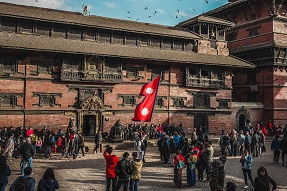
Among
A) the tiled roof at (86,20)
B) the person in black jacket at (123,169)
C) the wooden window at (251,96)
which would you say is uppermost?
the tiled roof at (86,20)

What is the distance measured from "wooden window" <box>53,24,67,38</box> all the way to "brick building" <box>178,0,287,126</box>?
1558 cm

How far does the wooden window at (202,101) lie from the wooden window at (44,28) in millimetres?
16039

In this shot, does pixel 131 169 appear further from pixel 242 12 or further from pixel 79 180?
pixel 242 12

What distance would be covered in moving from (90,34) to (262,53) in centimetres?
2067

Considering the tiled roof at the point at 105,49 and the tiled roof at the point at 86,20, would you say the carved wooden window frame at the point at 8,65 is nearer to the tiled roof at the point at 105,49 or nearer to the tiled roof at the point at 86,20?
the tiled roof at the point at 105,49

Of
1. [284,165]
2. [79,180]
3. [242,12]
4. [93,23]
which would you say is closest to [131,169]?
[79,180]

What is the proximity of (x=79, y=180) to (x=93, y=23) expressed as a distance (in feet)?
56.9

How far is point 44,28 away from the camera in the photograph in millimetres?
23422

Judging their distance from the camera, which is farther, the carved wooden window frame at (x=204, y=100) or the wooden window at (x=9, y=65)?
the carved wooden window frame at (x=204, y=100)

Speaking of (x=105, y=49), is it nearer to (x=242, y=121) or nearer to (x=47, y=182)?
(x=242, y=121)

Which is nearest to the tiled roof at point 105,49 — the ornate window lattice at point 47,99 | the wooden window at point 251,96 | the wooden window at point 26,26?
the wooden window at point 26,26

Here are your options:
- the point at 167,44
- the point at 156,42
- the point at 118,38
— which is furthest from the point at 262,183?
the point at 167,44

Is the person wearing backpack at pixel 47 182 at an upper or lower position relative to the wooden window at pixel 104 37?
lower

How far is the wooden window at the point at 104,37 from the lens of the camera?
25.6 m
